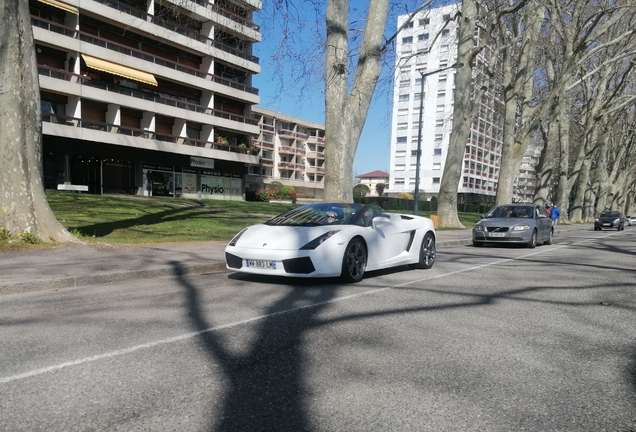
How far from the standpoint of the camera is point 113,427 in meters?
2.52

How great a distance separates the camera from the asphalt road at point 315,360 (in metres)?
2.72

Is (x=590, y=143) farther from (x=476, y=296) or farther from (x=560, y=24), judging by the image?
(x=476, y=296)

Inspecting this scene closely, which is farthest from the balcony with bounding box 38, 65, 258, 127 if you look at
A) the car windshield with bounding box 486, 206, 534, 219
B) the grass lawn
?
the car windshield with bounding box 486, 206, 534, 219

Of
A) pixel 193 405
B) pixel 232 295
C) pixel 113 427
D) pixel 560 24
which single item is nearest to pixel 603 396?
pixel 193 405

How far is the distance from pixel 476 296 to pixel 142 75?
31964 millimetres

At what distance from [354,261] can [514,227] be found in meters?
8.82

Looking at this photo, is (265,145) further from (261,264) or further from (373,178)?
(261,264)

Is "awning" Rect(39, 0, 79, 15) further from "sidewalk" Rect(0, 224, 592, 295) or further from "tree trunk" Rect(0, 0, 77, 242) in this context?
"sidewalk" Rect(0, 224, 592, 295)

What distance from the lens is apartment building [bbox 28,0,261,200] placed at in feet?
96.7

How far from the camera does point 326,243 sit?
22.4ft

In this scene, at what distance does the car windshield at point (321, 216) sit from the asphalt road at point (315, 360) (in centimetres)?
133

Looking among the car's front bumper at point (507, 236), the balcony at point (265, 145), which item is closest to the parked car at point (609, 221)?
the car's front bumper at point (507, 236)

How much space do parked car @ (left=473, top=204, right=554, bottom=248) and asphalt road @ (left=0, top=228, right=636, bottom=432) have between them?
7811mm

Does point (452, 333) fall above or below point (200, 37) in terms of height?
below
